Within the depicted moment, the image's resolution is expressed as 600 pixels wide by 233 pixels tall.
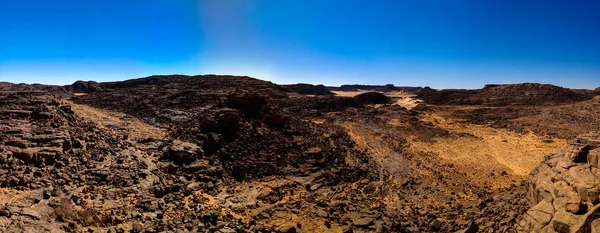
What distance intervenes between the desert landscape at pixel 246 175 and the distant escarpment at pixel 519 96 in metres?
28.1

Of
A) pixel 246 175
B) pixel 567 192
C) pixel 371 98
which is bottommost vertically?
pixel 246 175

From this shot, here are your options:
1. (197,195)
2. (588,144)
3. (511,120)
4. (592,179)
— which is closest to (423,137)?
(511,120)

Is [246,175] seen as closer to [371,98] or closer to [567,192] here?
[567,192]

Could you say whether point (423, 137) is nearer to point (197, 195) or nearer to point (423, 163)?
point (423, 163)

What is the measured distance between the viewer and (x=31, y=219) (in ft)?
22.5

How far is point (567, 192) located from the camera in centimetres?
754

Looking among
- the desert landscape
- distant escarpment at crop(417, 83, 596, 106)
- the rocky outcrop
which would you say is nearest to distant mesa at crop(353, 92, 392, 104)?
distant escarpment at crop(417, 83, 596, 106)

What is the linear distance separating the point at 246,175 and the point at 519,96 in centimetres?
5091

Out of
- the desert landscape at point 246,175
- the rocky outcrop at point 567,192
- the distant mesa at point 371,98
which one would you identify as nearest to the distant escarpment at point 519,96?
the distant mesa at point 371,98

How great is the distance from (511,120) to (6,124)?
40160mm

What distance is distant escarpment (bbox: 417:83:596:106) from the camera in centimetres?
4534

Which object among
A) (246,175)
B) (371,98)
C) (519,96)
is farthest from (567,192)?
(519,96)

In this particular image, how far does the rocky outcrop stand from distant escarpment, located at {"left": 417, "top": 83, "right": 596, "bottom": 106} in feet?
141

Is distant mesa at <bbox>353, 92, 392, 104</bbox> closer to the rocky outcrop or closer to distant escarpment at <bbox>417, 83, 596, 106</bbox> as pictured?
distant escarpment at <bbox>417, 83, 596, 106</bbox>
